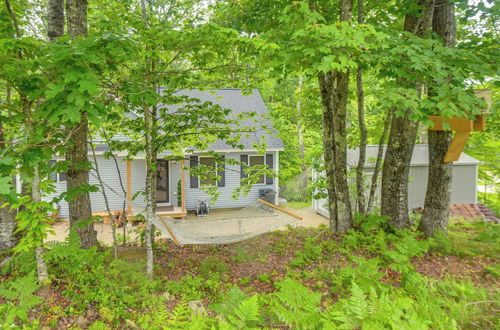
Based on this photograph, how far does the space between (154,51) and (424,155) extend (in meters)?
10.1

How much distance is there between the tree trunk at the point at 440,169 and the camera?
4434 mm

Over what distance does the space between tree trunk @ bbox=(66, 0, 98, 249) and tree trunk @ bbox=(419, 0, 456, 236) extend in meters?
5.05

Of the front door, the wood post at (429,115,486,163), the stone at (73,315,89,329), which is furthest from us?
the front door

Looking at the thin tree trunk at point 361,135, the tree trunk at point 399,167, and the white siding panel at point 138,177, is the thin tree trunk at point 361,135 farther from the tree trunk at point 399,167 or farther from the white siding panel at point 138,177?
the white siding panel at point 138,177

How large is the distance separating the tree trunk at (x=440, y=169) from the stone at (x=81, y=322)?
4878mm

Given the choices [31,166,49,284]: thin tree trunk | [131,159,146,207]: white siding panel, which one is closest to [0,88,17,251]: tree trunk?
[31,166,49,284]: thin tree trunk

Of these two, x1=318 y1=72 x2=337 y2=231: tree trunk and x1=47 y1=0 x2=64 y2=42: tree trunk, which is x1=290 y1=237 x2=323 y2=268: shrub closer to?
x1=318 y1=72 x2=337 y2=231: tree trunk

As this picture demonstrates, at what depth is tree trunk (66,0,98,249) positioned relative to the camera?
369 cm

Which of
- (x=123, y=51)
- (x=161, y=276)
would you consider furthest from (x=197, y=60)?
(x=161, y=276)

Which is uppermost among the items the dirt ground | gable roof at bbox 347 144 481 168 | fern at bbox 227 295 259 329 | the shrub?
gable roof at bbox 347 144 481 168

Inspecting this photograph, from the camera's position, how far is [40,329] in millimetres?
2596

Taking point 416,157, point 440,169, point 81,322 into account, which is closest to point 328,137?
point 440,169

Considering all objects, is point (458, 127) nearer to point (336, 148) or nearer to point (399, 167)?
point (399, 167)

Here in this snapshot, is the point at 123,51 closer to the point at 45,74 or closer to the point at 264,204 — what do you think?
the point at 45,74
